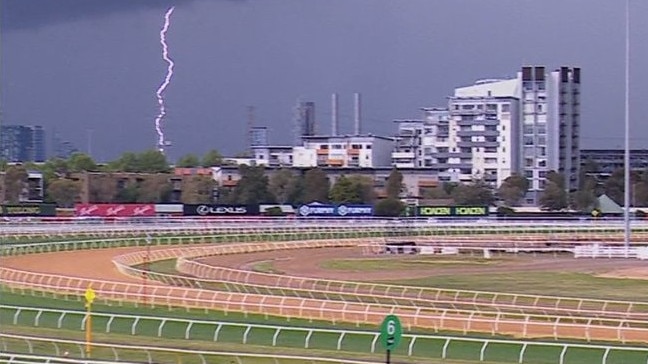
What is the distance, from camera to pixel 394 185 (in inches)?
4385

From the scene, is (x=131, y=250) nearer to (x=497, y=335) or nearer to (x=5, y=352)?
(x=497, y=335)

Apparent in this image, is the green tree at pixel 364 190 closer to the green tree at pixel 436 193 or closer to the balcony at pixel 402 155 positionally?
the green tree at pixel 436 193

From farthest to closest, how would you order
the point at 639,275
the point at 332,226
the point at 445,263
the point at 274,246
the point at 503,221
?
the point at 503,221 → the point at 332,226 → the point at 274,246 → the point at 445,263 → the point at 639,275

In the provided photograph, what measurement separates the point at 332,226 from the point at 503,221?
12.0m

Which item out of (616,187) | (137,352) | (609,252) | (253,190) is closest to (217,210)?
(253,190)

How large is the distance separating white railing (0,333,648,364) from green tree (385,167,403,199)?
85.2 meters

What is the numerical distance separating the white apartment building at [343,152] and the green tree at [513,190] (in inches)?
876

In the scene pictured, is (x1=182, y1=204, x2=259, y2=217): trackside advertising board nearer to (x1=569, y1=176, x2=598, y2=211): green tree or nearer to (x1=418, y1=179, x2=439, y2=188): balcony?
(x1=569, y1=176, x2=598, y2=211): green tree

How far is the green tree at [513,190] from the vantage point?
382ft

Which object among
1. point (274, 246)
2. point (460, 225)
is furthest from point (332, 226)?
point (274, 246)

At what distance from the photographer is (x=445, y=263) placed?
53406mm

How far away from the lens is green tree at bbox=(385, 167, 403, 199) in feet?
364

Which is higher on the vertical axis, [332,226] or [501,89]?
[501,89]

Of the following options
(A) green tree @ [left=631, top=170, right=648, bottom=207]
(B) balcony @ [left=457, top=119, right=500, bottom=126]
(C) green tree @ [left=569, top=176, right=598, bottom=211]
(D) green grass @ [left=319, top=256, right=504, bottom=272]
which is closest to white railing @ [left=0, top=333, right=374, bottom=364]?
(D) green grass @ [left=319, top=256, right=504, bottom=272]
